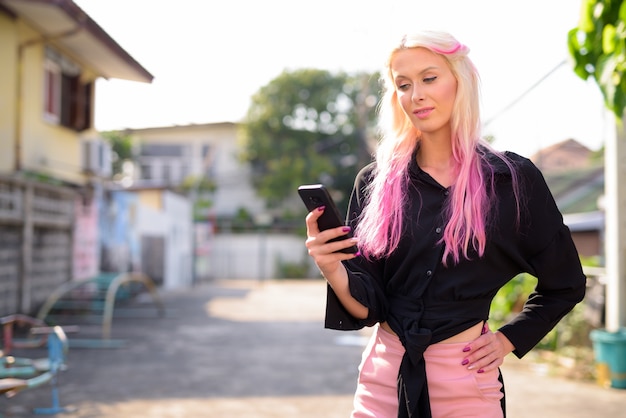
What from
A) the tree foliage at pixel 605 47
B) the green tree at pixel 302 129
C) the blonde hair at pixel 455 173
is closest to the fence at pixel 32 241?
the tree foliage at pixel 605 47

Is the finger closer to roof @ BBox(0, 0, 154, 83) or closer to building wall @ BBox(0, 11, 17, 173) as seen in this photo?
roof @ BBox(0, 0, 154, 83)

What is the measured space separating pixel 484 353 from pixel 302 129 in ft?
94.3

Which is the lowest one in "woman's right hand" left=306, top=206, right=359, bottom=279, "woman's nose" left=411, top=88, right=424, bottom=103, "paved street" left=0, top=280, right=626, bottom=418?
"paved street" left=0, top=280, right=626, bottom=418

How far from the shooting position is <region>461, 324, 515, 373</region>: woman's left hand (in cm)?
192

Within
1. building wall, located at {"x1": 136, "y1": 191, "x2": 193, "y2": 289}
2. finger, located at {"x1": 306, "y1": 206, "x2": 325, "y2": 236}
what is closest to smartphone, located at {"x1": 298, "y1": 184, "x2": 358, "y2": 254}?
finger, located at {"x1": 306, "y1": 206, "x2": 325, "y2": 236}

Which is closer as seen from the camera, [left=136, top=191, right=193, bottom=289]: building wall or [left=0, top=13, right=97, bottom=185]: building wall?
[left=0, top=13, right=97, bottom=185]: building wall

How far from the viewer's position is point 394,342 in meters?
2.00

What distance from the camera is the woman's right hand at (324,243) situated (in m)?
1.81

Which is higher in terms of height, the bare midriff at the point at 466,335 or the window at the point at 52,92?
the window at the point at 52,92

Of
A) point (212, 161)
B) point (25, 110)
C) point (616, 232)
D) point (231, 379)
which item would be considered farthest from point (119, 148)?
point (616, 232)

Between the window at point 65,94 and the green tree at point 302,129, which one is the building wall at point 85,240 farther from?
the green tree at point 302,129

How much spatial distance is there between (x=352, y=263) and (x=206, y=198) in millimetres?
30051

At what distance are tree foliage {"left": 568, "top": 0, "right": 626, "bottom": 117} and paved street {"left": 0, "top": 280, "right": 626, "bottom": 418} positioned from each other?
11.4ft

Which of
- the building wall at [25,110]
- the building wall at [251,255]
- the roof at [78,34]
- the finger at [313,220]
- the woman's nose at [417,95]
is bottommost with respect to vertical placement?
the building wall at [251,255]
